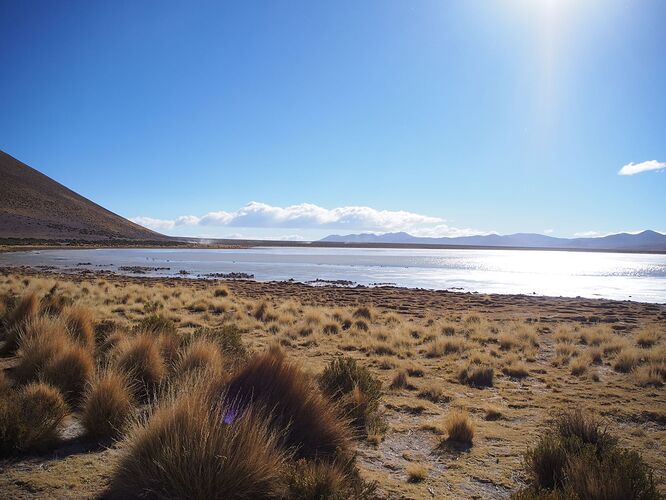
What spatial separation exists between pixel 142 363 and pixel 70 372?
0.95m

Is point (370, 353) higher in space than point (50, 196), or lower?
lower

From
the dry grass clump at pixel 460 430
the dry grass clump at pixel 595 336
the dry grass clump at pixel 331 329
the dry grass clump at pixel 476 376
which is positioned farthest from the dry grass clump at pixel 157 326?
the dry grass clump at pixel 595 336

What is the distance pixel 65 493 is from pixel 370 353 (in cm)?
844

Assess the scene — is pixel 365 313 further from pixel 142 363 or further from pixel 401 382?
pixel 142 363

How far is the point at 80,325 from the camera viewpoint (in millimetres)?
8758

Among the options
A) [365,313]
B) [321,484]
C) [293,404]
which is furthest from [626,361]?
[321,484]

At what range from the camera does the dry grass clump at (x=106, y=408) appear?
4.79m

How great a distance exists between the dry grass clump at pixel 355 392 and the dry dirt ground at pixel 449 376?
32cm

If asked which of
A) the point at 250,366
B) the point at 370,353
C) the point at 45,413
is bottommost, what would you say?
the point at 370,353

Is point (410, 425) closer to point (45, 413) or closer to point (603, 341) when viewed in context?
point (45, 413)

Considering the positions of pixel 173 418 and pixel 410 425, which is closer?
pixel 173 418

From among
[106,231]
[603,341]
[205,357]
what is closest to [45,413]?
[205,357]

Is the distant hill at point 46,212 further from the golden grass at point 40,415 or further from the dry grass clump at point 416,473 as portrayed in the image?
the dry grass clump at point 416,473

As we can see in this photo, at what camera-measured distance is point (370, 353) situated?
1136 cm
